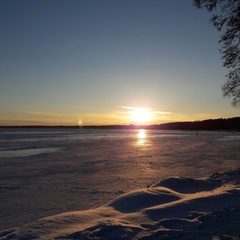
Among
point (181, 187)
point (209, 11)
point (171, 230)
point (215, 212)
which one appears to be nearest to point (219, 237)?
point (171, 230)

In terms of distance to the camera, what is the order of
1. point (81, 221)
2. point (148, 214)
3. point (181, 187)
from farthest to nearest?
point (181, 187), point (148, 214), point (81, 221)

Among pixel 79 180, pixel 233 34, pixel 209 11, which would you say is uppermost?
pixel 209 11

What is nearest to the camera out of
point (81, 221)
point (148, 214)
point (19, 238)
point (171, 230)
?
point (19, 238)

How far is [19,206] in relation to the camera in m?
7.46

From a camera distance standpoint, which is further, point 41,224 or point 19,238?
point 41,224

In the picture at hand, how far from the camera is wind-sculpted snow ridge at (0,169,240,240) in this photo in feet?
15.0

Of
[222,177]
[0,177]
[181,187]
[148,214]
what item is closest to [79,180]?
[0,177]

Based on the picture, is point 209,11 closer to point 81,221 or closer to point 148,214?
point 148,214

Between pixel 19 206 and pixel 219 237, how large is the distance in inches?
201

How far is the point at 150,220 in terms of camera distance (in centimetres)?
531

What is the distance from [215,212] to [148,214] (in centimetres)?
134

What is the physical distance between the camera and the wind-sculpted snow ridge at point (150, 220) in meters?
4.58

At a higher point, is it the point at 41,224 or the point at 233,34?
the point at 233,34

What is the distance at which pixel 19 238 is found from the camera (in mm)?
4395
